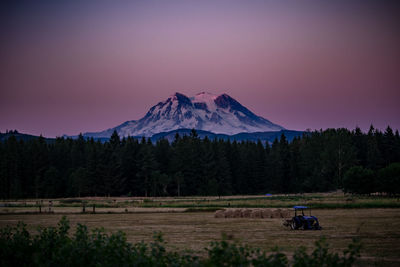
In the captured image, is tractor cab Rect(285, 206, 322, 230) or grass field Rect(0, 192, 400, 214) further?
grass field Rect(0, 192, 400, 214)

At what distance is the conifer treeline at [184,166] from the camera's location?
364 ft

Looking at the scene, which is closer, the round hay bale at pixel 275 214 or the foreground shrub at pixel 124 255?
the foreground shrub at pixel 124 255

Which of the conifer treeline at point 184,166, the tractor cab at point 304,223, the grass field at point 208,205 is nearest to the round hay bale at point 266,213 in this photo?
the tractor cab at point 304,223

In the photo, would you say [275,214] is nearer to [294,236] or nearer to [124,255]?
[294,236]

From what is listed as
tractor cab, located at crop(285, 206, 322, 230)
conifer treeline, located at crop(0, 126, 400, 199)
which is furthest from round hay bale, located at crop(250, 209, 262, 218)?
conifer treeline, located at crop(0, 126, 400, 199)

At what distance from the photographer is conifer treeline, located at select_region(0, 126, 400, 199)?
364 ft

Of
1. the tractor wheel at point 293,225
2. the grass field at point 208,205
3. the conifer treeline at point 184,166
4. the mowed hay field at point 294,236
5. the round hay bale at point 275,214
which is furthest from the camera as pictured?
the conifer treeline at point 184,166

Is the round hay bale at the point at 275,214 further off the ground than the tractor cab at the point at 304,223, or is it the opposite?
the tractor cab at the point at 304,223

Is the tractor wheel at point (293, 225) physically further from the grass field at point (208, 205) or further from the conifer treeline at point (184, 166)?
the conifer treeline at point (184, 166)

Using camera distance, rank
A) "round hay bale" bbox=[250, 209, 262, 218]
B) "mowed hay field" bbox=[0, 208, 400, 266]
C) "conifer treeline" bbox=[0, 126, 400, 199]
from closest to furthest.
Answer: "mowed hay field" bbox=[0, 208, 400, 266] → "round hay bale" bbox=[250, 209, 262, 218] → "conifer treeline" bbox=[0, 126, 400, 199]

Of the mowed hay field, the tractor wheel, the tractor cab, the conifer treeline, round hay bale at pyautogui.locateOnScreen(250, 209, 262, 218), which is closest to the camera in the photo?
the mowed hay field

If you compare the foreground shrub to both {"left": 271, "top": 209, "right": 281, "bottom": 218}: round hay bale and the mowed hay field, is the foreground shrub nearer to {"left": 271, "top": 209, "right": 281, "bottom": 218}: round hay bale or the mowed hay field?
the mowed hay field

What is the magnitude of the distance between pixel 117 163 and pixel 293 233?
86.9m

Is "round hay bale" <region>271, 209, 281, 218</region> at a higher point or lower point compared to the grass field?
higher
